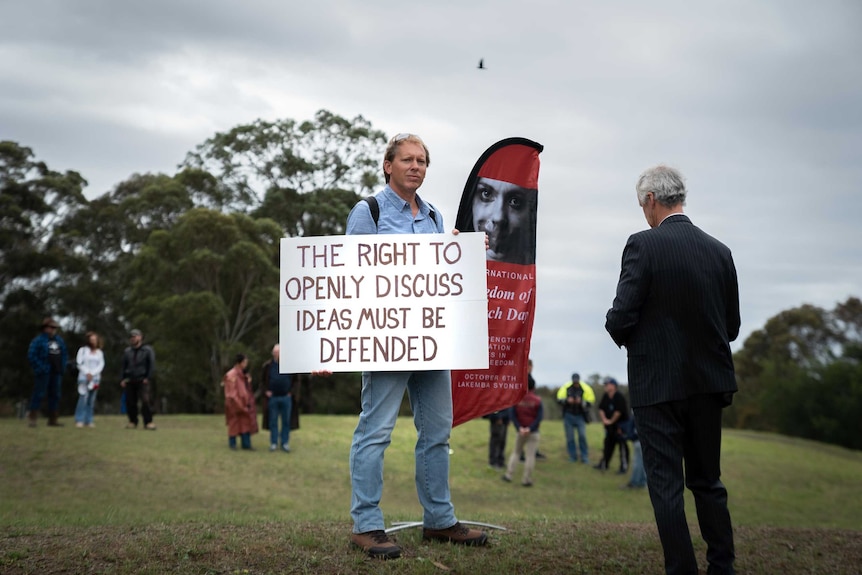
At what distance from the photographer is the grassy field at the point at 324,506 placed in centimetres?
525

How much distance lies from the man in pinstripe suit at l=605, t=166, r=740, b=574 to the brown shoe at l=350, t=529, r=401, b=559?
5.23ft

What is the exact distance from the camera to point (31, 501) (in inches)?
508

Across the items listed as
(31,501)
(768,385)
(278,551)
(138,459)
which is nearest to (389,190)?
(278,551)

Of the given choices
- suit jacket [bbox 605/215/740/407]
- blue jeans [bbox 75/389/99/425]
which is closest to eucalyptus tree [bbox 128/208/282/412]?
blue jeans [bbox 75/389/99/425]

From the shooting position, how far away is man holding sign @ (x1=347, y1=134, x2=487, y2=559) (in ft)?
17.3

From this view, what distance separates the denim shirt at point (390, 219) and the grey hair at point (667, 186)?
1566 mm

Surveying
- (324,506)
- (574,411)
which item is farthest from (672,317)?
(574,411)

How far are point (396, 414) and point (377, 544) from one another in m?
0.82

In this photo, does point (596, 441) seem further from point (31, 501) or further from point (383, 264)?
point (383, 264)

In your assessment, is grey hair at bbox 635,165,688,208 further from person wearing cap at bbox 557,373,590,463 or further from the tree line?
the tree line

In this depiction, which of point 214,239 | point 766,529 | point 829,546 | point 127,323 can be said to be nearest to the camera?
point 829,546

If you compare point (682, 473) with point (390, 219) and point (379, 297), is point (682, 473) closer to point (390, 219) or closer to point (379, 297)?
point (379, 297)

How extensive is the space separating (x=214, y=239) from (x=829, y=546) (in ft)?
125

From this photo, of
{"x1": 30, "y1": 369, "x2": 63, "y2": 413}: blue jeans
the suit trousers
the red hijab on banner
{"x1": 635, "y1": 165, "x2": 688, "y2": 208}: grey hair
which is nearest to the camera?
the suit trousers
